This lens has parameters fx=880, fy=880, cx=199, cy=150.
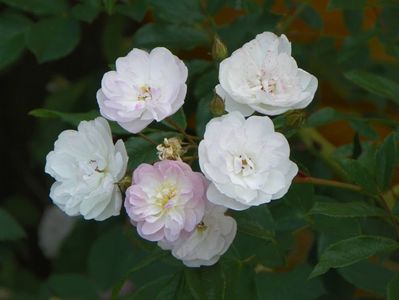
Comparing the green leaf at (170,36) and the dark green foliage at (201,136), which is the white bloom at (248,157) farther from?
the green leaf at (170,36)

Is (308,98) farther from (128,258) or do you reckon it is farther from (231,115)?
(128,258)

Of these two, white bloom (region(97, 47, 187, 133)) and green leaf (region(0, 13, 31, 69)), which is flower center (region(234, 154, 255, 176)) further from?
green leaf (region(0, 13, 31, 69))

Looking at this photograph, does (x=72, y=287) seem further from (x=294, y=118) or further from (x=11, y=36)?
(x=294, y=118)

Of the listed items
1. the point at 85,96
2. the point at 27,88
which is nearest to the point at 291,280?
the point at 85,96

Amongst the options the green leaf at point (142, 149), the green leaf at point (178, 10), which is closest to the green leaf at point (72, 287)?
the green leaf at point (178, 10)

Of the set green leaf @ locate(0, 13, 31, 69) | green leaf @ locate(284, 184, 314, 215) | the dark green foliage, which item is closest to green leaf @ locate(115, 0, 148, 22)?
the dark green foliage
